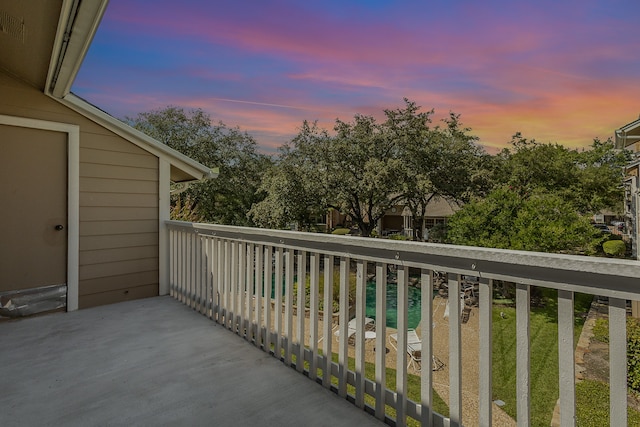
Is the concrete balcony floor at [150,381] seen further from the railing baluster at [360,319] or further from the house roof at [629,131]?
the house roof at [629,131]

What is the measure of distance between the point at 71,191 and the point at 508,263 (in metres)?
3.96

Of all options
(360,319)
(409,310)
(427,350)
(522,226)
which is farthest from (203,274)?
(522,226)

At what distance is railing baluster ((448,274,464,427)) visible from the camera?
145 cm

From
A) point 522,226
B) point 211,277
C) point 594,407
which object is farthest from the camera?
point 522,226

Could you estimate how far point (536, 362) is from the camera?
7.23m

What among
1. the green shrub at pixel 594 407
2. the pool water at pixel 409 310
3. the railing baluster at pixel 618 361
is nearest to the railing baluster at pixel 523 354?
the railing baluster at pixel 618 361

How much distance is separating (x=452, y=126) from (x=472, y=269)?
17.3 metres

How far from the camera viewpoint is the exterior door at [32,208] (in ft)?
10.7

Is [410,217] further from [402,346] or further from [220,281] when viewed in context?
[402,346]

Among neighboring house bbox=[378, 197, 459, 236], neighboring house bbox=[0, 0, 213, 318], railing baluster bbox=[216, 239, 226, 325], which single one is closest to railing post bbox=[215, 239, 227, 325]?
railing baluster bbox=[216, 239, 226, 325]

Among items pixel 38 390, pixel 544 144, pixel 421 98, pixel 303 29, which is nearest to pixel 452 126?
pixel 421 98

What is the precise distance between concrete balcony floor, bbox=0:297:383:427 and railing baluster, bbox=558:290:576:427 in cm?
88

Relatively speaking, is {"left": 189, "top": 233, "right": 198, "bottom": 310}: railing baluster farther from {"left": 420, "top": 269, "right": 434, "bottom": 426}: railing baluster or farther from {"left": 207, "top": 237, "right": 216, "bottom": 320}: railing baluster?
{"left": 420, "top": 269, "right": 434, "bottom": 426}: railing baluster

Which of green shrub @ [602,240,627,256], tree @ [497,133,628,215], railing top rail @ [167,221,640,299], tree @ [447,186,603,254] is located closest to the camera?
railing top rail @ [167,221,640,299]
